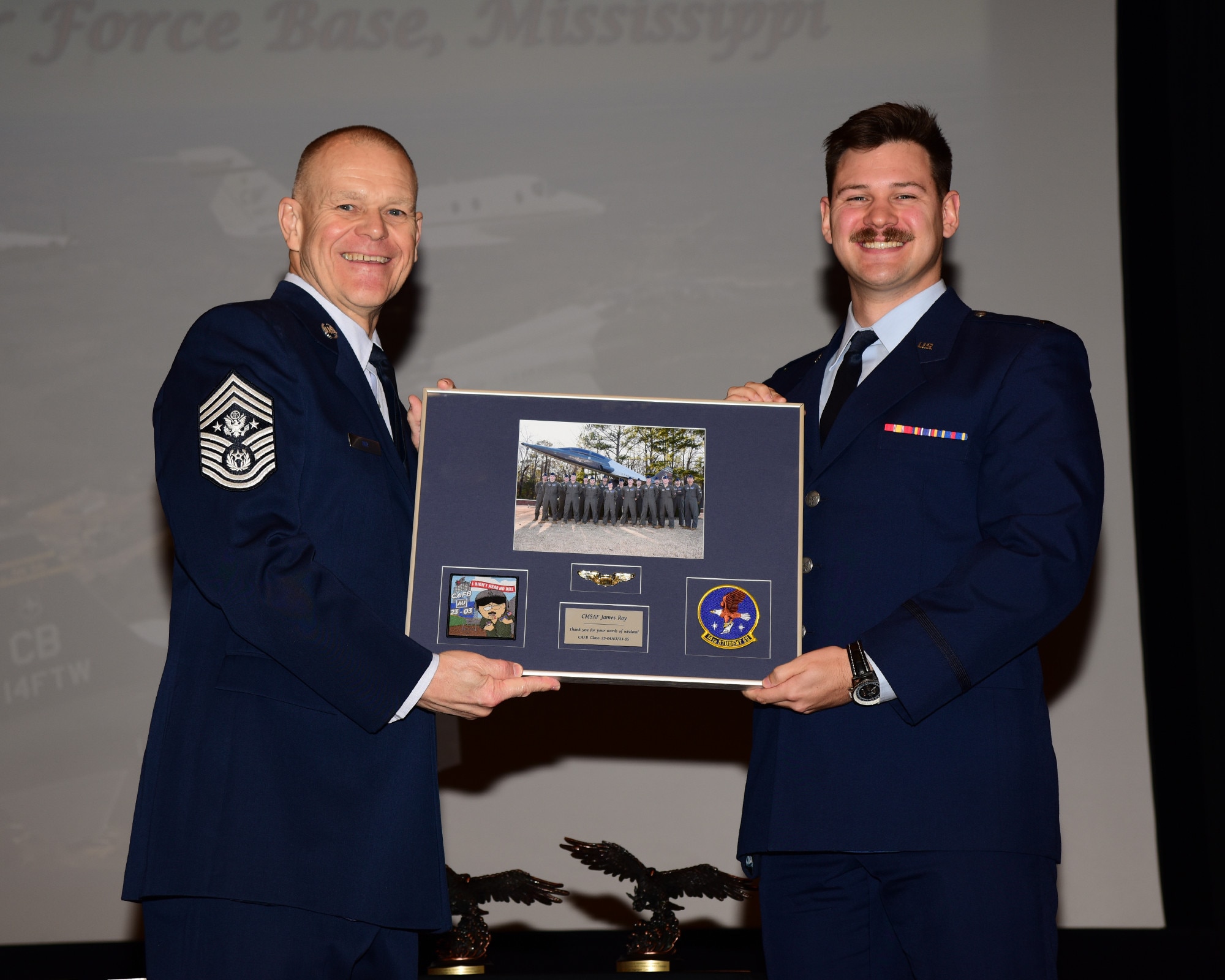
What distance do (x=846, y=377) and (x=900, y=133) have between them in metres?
0.51

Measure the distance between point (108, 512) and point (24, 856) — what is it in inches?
50.6

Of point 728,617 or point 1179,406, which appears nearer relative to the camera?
point 728,617

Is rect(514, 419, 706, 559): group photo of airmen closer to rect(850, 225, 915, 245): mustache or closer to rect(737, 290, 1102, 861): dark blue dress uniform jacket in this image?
rect(737, 290, 1102, 861): dark blue dress uniform jacket

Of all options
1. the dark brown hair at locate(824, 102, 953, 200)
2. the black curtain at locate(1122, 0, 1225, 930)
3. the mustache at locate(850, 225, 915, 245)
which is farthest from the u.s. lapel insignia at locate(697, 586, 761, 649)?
the black curtain at locate(1122, 0, 1225, 930)

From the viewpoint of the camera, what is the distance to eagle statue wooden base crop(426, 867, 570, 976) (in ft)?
10.9

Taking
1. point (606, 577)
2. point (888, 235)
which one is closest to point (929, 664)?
point (606, 577)

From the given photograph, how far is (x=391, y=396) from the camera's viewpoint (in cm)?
220

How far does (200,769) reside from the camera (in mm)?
1729

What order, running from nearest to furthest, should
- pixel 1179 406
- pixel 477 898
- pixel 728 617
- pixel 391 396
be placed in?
pixel 728 617
pixel 391 396
pixel 477 898
pixel 1179 406

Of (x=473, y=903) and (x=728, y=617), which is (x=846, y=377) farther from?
(x=473, y=903)

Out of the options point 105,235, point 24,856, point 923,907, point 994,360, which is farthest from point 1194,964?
point 105,235

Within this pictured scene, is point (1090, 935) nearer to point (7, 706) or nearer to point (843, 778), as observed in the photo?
point (843, 778)

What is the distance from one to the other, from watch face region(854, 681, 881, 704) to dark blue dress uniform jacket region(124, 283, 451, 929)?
0.74m

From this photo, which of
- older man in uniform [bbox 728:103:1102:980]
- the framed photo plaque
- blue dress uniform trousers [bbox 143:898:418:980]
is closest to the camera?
blue dress uniform trousers [bbox 143:898:418:980]
